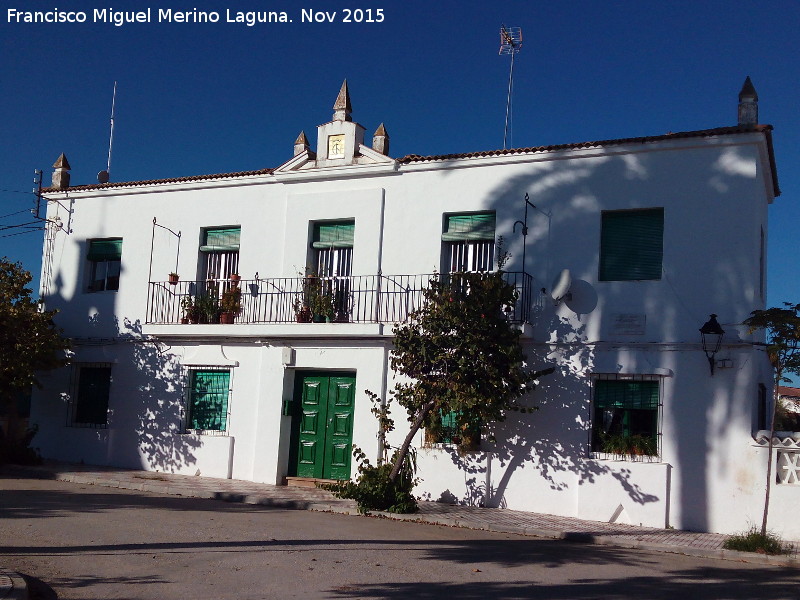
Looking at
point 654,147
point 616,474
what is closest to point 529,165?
point 654,147

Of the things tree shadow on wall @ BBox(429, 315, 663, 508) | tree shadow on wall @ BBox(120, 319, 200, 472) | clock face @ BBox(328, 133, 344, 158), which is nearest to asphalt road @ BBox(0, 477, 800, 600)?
tree shadow on wall @ BBox(429, 315, 663, 508)

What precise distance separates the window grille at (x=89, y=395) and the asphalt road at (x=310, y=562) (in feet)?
17.8

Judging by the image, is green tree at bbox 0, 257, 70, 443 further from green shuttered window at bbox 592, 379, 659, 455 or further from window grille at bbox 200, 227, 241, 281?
green shuttered window at bbox 592, 379, 659, 455

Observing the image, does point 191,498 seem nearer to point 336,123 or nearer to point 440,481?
point 440,481

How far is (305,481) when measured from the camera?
15.7m

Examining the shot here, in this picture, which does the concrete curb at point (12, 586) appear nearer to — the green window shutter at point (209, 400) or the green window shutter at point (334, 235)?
the green window shutter at point (209, 400)

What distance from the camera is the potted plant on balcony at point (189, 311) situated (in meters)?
16.7

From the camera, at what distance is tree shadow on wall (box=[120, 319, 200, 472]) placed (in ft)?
55.6

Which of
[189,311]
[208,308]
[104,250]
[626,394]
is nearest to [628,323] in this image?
[626,394]

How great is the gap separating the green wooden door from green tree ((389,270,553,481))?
2054mm

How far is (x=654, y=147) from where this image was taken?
13.6 m

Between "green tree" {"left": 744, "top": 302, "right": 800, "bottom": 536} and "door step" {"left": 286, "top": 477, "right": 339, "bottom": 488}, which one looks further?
"door step" {"left": 286, "top": 477, "right": 339, "bottom": 488}

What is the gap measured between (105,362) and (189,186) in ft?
13.0

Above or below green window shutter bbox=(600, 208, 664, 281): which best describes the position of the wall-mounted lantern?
below
